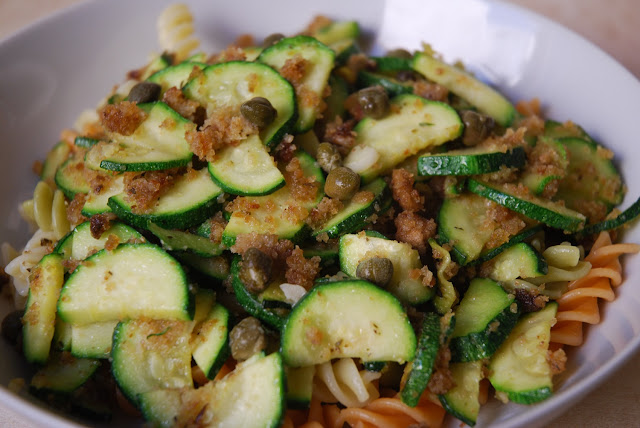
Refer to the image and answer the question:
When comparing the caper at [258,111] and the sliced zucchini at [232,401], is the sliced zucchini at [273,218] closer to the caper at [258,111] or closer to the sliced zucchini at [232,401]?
the caper at [258,111]

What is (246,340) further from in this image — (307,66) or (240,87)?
(307,66)

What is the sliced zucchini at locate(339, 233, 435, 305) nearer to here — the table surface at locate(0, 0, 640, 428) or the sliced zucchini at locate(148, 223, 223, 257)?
the sliced zucchini at locate(148, 223, 223, 257)

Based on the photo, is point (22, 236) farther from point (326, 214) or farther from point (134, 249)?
point (326, 214)

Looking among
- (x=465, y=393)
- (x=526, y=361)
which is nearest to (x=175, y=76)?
(x=465, y=393)

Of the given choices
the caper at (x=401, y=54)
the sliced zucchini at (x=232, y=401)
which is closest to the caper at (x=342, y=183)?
the sliced zucchini at (x=232, y=401)

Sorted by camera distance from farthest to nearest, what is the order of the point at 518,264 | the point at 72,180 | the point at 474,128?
the point at 72,180 → the point at 474,128 → the point at 518,264

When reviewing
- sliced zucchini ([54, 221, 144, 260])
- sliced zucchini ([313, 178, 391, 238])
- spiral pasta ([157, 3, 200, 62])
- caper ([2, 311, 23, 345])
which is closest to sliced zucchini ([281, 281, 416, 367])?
sliced zucchini ([313, 178, 391, 238])
